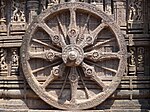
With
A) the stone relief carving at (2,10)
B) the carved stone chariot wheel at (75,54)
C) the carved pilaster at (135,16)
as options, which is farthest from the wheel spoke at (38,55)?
the carved pilaster at (135,16)

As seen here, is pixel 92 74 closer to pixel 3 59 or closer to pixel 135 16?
pixel 135 16

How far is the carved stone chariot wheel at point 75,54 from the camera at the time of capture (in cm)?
762

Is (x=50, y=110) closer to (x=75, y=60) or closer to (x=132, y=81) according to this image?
(x=75, y=60)

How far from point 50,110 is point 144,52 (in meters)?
2.84

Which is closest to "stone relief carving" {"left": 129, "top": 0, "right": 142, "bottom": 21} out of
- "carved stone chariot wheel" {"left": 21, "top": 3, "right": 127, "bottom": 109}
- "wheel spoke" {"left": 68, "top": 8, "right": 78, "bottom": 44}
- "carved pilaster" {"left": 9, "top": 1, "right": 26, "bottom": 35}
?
"carved stone chariot wheel" {"left": 21, "top": 3, "right": 127, "bottom": 109}

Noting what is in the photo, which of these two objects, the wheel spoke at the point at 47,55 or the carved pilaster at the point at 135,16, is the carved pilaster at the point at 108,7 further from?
the wheel spoke at the point at 47,55

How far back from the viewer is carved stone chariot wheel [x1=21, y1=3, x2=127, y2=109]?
25.0ft

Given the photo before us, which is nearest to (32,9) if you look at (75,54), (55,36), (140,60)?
(55,36)

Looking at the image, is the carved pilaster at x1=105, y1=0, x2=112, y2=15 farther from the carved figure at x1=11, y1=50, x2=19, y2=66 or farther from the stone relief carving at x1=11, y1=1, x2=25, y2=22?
the carved figure at x1=11, y1=50, x2=19, y2=66

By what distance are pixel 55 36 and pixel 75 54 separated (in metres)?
0.72

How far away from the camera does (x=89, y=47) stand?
25.5 ft

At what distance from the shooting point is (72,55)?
7422mm

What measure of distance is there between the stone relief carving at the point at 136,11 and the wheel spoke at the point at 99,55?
110 centimetres

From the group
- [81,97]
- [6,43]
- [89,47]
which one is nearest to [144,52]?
[89,47]
